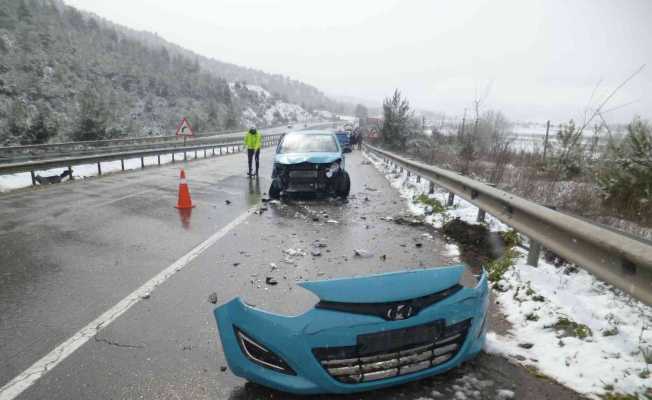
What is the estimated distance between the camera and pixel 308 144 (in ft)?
35.2

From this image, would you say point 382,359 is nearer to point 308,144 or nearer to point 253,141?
point 308,144

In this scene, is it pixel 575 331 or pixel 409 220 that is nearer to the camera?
pixel 575 331

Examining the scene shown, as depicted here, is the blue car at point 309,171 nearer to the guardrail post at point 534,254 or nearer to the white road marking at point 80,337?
the white road marking at point 80,337

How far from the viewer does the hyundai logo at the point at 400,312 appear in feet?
7.11

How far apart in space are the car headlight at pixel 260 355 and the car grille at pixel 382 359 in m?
0.21

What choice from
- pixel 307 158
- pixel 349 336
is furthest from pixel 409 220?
pixel 349 336

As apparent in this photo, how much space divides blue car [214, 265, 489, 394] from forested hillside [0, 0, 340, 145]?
100 feet

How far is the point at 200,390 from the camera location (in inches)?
97.0

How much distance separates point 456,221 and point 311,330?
5.32 m

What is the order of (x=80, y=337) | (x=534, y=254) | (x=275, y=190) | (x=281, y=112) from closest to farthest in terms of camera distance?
(x=80, y=337), (x=534, y=254), (x=275, y=190), (x=281, y=112)

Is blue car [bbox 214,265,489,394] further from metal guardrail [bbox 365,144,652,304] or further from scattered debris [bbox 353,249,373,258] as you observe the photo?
scattered debris [bbox 353,249,373,258]

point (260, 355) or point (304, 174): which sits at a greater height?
point (304, 174)

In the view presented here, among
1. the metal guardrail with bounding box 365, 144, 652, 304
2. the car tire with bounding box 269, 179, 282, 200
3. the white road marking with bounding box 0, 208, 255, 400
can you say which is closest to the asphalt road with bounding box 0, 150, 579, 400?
the white road marking with bounding box 0, 208, 255, 400

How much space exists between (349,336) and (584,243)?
2.32 metres
